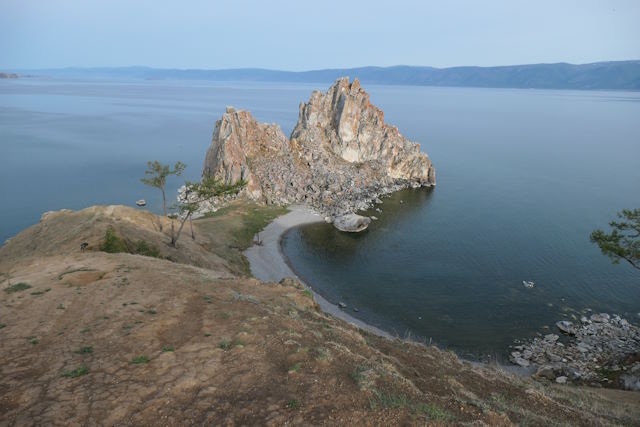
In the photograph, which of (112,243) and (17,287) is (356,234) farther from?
(17,287)

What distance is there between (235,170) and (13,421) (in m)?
85.5

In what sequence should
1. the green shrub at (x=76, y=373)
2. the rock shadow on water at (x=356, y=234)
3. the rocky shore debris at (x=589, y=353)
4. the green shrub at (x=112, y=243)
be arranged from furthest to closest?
the rock shadow on water at (x=356, y=234) → the green shrub at (x=112, y=243) → the rocky shore debris at (x=589, y=353) → the green shrub at (x=76, y=373)

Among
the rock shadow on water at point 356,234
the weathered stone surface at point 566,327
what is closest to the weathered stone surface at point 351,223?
the rock shadow on water at point 356,234

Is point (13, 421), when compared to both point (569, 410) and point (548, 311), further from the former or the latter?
point (548, 311)

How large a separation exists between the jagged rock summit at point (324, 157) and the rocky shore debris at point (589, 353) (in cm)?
5168

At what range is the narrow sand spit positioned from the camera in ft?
173

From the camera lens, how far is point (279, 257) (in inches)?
2768

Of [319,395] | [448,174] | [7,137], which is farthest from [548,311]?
[7,137]

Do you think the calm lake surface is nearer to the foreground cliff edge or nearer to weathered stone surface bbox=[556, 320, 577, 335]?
weathered stone surface bbox=[556, 320, 577, 335]

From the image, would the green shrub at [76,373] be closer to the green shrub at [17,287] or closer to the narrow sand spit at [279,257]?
the green shrub at [17,287]

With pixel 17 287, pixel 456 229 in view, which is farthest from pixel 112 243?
pixel 456 229

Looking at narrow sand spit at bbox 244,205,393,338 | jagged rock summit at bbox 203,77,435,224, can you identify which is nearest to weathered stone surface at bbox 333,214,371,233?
jagged rock summit at bbox 203,77,435,224

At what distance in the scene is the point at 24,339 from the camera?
19734 mm

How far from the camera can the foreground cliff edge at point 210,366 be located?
48.3 ft
